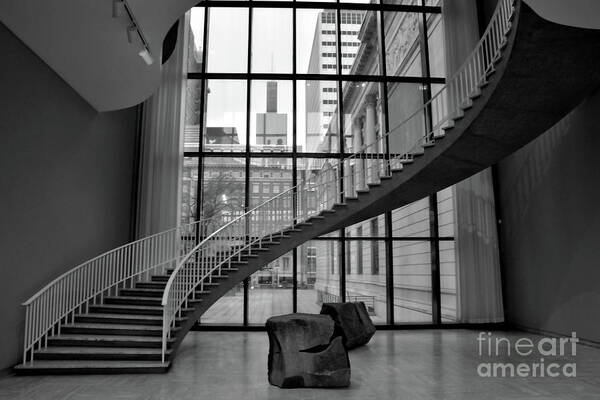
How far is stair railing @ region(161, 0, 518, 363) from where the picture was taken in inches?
272

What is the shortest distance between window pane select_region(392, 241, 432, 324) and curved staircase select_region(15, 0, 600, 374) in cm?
209

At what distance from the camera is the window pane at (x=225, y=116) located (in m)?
10.8

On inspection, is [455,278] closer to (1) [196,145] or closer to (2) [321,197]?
(2) [321,197]

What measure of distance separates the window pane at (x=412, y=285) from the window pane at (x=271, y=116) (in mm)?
3495

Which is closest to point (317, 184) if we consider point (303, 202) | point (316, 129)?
point (303, 202)

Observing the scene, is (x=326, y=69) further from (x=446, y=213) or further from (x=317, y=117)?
(x=446, y=213)

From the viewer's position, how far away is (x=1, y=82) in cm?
595

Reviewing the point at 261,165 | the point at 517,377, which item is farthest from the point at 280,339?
the point at 261,165

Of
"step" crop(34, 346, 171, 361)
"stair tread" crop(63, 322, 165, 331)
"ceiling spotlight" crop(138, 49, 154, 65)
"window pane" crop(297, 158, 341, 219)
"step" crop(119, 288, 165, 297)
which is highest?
"ceiling spotlight" crop(138, 49, 154, 65)

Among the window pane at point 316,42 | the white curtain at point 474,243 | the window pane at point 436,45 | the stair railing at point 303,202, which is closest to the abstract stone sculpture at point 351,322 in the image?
the stair railing at point 303,202

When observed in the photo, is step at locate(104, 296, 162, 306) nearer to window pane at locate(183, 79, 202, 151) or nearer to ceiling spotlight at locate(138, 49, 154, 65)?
ceiling spotlight at locate(138, 49, 154, 65)

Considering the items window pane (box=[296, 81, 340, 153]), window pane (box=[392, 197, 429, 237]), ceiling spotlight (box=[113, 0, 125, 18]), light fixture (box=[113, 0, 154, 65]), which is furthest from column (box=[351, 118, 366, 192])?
ceiling spotlight (box=[113, 0, 125, 18])

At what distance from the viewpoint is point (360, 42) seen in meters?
11.3

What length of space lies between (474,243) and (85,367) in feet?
25.7
